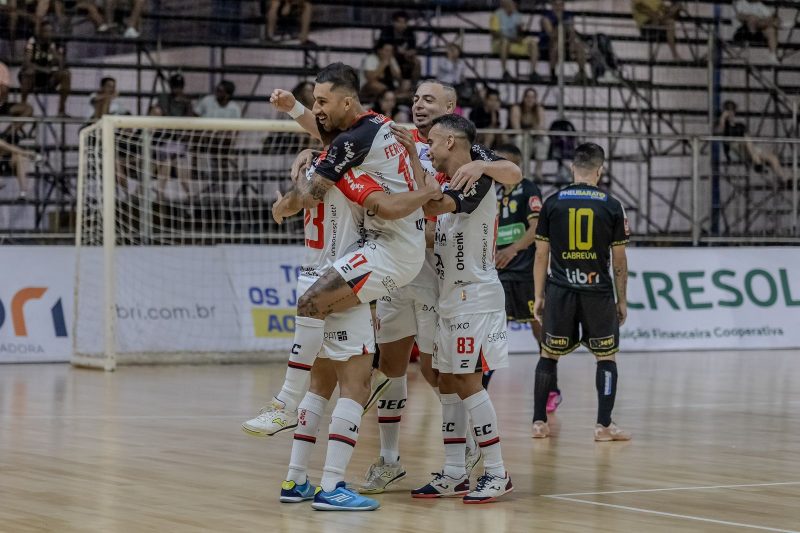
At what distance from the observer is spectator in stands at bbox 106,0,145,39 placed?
22.7m

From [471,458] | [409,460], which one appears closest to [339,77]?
[471,458]

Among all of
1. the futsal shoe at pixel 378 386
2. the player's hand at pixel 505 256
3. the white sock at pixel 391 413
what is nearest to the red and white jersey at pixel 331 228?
the futsal shoe at pixel 378 386

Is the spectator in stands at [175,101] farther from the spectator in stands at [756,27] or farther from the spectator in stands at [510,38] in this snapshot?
the spectator in stands at [756,27]

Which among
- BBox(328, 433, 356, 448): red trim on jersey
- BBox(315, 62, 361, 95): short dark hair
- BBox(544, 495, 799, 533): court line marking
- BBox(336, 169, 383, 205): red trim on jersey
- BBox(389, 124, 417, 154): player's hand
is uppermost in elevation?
BBox(315, 62, 361, 95): short dark hair

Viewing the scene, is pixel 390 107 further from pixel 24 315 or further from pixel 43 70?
pixel 24 315

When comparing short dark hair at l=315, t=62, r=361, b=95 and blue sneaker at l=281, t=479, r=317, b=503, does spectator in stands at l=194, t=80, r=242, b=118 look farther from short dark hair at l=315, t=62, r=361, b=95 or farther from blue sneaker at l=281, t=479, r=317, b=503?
blue sneaker at l=281, t=479, r=317, b=503

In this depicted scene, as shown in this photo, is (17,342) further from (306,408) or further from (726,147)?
(726,147)

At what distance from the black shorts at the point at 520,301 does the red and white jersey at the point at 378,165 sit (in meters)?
5.49

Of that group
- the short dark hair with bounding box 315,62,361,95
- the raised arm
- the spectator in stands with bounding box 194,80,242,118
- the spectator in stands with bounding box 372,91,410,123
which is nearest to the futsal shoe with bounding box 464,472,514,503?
the raised arm

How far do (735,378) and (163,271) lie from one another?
7334 mm

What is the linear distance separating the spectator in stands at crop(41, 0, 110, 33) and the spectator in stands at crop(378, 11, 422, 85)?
4.82 meters

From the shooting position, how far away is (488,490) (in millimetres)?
7371

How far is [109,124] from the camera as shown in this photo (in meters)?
16.4

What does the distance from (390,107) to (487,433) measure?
562 inches
